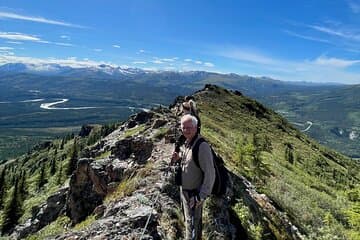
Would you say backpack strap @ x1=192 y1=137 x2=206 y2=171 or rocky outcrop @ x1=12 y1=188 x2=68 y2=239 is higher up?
backpack strap @ x1=192 y1=137 x2=206 y2=171

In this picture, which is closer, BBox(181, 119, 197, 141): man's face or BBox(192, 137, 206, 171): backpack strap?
BBox(192, 137, 206, 171): backpack strap

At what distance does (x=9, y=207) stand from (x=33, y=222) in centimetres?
2167

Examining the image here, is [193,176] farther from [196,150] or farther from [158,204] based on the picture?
[158,204]

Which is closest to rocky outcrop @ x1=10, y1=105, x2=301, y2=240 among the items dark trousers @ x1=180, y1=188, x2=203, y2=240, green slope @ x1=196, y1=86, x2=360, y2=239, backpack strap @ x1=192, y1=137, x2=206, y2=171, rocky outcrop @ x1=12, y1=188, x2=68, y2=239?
rocky outcrop @ x1=12, y1=188, x2=68, y2=239

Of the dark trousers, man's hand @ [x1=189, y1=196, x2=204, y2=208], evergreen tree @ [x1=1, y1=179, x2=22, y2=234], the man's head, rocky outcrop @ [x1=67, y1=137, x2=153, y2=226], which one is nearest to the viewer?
the man's head

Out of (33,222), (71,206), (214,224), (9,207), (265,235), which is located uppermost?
(214,224)

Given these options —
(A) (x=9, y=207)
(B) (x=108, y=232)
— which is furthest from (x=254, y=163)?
(A) (x=9, y=207)

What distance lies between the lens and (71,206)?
1025 inches

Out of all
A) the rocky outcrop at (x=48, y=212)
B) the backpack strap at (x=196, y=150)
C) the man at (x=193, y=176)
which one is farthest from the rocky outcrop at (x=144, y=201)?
the backpack strap at (x=196, y=150)

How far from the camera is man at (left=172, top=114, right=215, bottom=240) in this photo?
9297 mm

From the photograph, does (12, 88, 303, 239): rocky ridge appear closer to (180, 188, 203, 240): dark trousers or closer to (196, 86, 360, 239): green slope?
(180, 188, 203, 240): dark trousers

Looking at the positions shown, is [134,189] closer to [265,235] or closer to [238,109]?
[265,235]

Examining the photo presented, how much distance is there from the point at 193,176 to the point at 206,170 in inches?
21.7

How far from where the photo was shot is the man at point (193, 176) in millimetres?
9297
